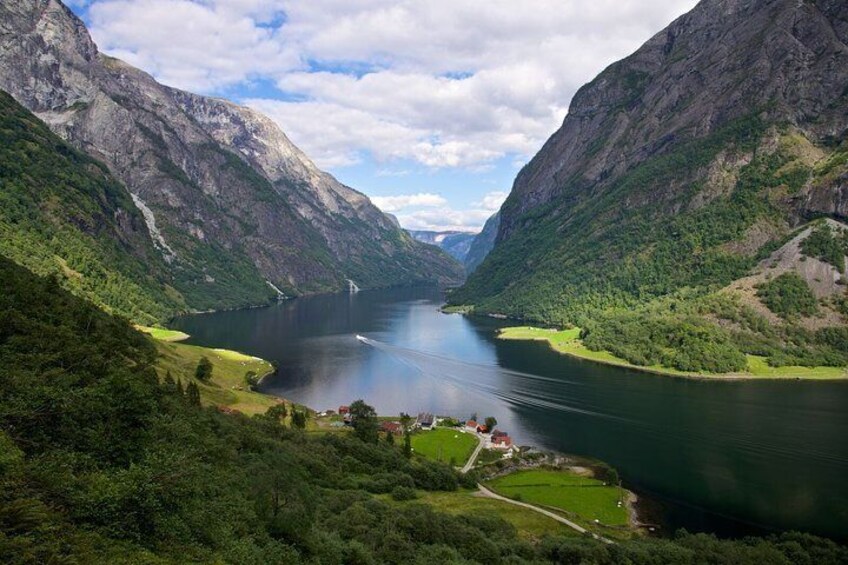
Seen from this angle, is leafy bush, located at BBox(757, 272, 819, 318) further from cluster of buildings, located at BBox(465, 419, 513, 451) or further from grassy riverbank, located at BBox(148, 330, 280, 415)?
grassy riverbank, located at BBox(148, 330, 280, 415)

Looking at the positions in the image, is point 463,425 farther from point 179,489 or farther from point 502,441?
point 179,489

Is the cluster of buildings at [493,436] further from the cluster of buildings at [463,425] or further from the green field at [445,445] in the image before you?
the green field at [445,445]

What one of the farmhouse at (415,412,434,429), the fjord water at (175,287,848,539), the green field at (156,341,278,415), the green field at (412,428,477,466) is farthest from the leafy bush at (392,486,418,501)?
the green field at (156,341,278,415)

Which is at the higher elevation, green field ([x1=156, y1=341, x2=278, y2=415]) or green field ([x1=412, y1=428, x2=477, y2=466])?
green field ([x1=156, y1=341, x2=278, y2=415])

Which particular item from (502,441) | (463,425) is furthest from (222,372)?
(502,441)

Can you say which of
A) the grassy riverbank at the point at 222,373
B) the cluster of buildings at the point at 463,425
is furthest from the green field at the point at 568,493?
the grassy riverbank at the point at 222,373

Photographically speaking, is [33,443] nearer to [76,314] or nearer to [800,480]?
[76,314]

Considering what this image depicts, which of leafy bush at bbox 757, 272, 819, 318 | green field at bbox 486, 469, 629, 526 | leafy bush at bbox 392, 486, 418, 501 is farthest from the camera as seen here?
leafy bush at bbox 757, 272, 819, 318
